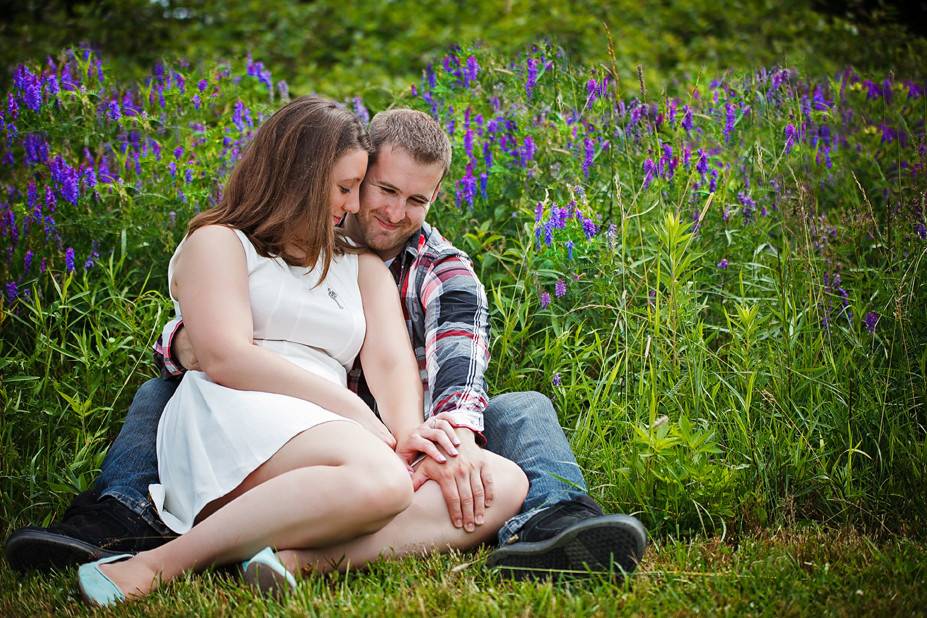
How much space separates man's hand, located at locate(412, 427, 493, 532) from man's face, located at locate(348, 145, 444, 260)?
2.59ft

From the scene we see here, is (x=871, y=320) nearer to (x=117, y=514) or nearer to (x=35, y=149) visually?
(x=117, y=514)

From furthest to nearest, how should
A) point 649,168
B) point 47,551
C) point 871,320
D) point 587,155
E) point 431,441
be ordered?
1. point 587,155
2. point 649,168
3. point 871,320
4. point 431,441
5. point 47,551

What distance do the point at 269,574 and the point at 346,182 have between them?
117 centimetres

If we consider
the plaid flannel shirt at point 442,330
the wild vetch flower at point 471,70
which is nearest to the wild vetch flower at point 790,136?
the wild vetch flower at point 471,70

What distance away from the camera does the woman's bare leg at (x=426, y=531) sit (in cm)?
243

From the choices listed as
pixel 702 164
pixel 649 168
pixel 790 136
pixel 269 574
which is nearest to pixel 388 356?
pixel 269 574

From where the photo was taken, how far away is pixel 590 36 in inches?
306

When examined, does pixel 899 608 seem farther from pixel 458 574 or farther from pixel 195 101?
pixel 195 101

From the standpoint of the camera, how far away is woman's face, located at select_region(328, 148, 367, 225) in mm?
2750

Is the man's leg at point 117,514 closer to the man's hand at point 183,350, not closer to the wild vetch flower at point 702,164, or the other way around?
the man's hand at point 183,350

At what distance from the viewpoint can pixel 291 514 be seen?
2.29 metres

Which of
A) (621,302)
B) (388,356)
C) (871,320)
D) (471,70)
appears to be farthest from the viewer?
(471,70)

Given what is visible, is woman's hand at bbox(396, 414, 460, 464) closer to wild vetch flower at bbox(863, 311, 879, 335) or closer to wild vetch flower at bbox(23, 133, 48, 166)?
wild vetch flower at bbox(863, 311, 879, 335)

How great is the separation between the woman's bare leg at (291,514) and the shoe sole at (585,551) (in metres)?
0.35
